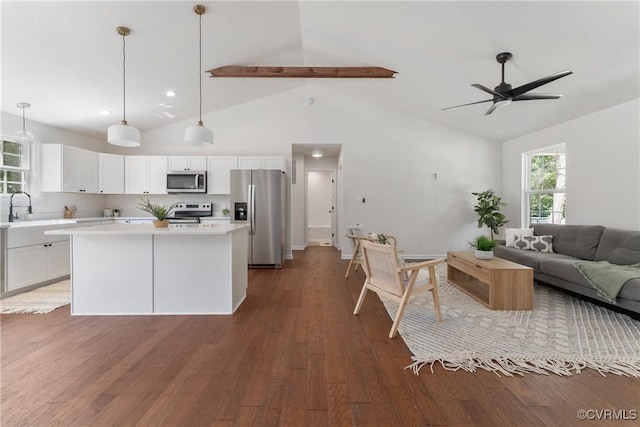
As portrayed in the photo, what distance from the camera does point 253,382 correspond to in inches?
69.7

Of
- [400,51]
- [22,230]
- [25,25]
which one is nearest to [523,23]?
[400,51]

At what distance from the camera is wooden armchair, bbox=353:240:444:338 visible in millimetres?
2396

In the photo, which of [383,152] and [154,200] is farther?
[383,152]

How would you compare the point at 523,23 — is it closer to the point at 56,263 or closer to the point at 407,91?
the point at 407,91

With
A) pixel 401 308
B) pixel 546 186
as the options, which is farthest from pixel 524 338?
pixel 546 186

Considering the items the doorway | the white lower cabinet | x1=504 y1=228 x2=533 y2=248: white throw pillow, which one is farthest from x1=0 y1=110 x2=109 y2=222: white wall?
x1=504 y1=228 x2=533 y2=248: white throw pillow

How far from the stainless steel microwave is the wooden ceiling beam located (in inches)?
75.0

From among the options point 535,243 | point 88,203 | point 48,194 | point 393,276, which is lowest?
point 393,276

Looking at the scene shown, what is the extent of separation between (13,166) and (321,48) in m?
4.94

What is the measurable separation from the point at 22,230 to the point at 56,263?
2.26 ft

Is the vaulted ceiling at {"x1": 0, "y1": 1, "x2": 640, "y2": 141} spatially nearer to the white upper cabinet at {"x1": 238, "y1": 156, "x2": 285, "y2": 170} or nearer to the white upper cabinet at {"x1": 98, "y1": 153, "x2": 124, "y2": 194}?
the white upper cabinet at {"x1": 98, "y1": 153, "x2": 124, "y2": 194}

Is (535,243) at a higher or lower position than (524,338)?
higher

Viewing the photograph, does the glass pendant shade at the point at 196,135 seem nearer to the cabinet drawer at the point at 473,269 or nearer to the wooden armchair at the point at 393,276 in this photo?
the wooden armchair at the point at 393,276

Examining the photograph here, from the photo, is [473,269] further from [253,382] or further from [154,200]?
[154,200]
